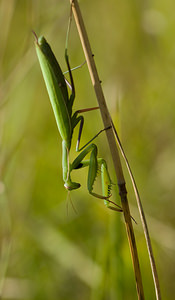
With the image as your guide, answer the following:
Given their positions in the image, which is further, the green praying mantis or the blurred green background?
the blurred green background

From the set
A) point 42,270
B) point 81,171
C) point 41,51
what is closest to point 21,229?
point 42,270

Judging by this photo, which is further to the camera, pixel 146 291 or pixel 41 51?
pixel 146 291

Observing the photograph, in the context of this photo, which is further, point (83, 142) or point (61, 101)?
point (83, 142)

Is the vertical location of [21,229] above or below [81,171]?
below

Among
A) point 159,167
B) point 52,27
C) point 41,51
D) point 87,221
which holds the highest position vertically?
point 52,27

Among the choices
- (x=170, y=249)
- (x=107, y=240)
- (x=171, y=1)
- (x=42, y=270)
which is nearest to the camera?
(x=107, y=240)

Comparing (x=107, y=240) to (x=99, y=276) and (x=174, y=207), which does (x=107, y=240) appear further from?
(x=174, y=207)

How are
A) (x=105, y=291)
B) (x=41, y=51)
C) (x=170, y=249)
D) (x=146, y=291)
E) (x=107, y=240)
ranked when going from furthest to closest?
(x=170, y=249), (x=146, y=291), (x=105, y=291), (x=107, y=240), (x=41, y=51)

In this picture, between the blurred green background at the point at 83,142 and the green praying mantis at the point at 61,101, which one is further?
the blurred green background at the point at 83,142
